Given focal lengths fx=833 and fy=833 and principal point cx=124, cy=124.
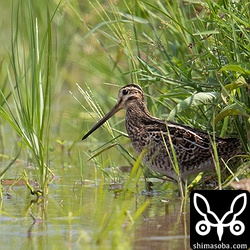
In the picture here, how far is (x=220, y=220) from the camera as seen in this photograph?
4.58 m

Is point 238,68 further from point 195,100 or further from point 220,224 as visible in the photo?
point 220,224

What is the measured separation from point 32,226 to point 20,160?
7.89 feet

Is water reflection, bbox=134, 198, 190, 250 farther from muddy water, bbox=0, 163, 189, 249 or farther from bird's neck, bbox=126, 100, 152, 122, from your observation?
bird's neck, bbox=126, 100, 152, 122

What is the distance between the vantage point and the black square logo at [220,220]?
438 cm

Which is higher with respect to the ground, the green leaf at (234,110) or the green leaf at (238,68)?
the green leaf at (238,68)

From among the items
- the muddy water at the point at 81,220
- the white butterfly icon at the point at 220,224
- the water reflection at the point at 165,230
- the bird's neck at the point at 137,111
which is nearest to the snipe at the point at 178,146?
the bird's neck at the point at 137,111

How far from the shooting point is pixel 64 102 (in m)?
9.58

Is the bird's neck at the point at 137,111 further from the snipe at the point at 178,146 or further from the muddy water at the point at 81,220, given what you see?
the muddy water at the point at 81,220

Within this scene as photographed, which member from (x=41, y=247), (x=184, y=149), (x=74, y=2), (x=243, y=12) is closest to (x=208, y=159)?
(x=184, y=149)

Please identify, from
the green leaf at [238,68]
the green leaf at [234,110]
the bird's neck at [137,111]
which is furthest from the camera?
the bird's neck at [137,111]

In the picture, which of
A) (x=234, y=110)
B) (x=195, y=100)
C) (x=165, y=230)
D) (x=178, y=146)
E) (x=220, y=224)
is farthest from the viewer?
(x=178, y=146)

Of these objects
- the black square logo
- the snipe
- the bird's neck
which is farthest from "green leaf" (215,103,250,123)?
the bird's neck

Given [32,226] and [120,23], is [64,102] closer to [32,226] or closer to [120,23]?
[120,23]

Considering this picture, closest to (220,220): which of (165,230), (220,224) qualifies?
(220,224)
